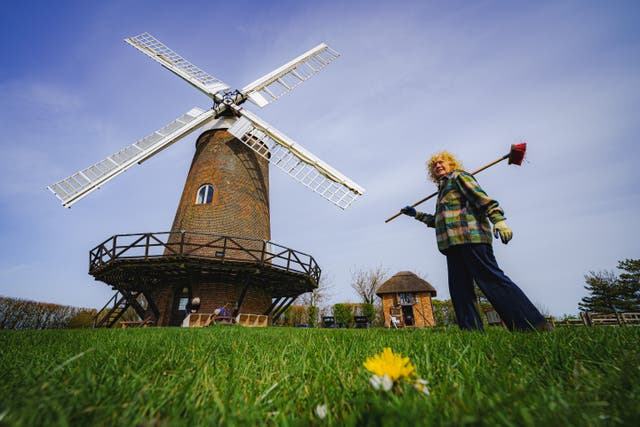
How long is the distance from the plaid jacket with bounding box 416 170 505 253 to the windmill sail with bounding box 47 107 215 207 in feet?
52.6

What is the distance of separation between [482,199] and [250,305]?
37.8 feet

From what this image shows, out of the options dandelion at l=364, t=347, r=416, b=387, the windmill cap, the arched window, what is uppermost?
the windmill cap

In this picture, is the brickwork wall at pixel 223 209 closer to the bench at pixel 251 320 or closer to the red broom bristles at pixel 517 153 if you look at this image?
the bench at pixel 251 320

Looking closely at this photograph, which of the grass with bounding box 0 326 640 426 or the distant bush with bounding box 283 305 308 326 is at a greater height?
the distant bush with bounding box 283 305 308 326

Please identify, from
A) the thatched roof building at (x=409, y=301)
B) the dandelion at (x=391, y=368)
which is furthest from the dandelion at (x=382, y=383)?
the thatched roof building at (x=409, y=301)

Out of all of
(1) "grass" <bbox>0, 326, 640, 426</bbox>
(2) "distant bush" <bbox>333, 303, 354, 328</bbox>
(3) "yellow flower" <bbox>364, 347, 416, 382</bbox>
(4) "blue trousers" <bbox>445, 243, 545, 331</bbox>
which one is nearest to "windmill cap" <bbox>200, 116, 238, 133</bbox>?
(4) "blue trousers" <bbox>445, 243, 545, 331</bbox>

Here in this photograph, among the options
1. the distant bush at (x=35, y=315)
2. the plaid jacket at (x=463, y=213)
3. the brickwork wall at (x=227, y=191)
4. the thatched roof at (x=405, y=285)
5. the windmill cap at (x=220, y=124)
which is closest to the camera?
the plaid jacket at (x=463, y=213)

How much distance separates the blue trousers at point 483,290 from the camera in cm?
298

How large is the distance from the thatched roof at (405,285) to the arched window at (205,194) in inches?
896

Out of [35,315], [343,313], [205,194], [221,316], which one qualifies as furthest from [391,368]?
[343,313]

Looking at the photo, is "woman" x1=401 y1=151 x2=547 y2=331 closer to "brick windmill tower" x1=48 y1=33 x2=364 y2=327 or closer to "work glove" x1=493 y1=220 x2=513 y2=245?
"work glove" x1=493 y1=220 x2=513 y2=245

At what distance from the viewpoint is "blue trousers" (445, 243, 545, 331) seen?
9.77 ft

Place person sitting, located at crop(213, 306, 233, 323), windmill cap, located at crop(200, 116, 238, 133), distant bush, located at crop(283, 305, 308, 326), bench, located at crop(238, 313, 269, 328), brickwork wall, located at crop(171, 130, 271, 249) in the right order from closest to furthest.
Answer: person sitting, located at crop(213, 306, 233, 323) < bench, located at crop(238, 313, 269, 328) < brickwork wall, located at crop(171, 130, 271, 249) < windmill cap, located at crop(200, 116, 238, 133) < distant bush, located at crop(283, 305, 308, 326)

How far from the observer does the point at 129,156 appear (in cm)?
1533
